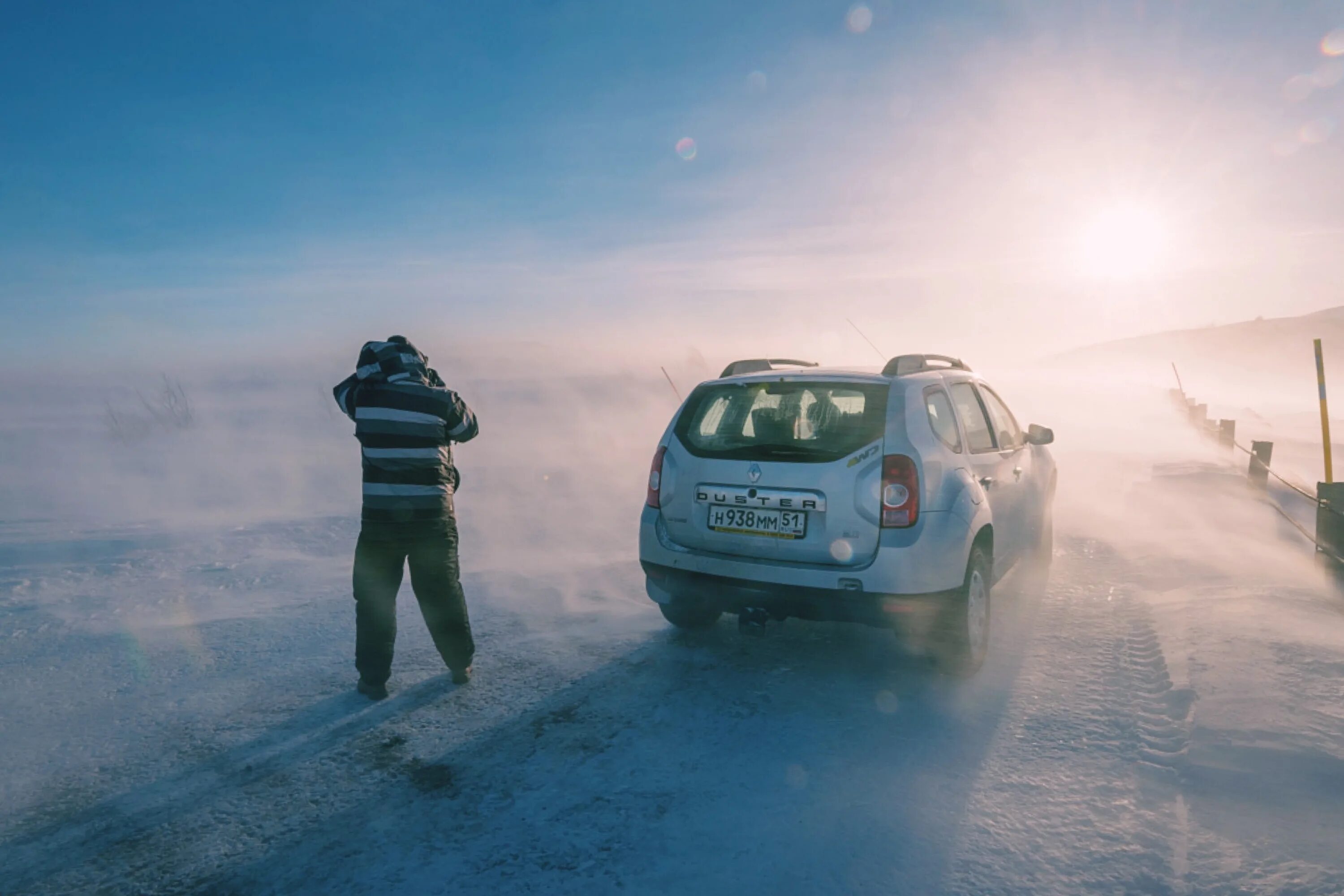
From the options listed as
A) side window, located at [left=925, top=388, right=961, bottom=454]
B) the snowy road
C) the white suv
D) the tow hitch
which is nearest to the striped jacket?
the snowy road

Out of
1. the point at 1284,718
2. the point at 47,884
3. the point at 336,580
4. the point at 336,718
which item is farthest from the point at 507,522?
the point at 1284,718

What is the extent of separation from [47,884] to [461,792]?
137 centimetres

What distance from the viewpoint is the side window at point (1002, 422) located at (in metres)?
5.67

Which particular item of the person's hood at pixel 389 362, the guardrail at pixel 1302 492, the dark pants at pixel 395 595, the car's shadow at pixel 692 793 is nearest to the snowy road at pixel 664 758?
the car's shadow at pixel 692 793

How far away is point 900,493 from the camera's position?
410 cm

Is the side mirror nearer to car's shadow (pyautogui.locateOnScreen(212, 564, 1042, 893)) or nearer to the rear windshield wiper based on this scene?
car's shadow (pyautogui.locateOnScreen(212, 564, 1042, 893))

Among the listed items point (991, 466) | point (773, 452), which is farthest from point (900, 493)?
→ point (991, 466)

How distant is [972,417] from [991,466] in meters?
0.39

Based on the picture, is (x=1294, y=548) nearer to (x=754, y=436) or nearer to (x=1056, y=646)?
(x=1056, y=646)

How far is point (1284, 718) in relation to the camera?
152 inches

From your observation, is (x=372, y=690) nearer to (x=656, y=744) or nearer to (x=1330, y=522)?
(x=656, y=744)

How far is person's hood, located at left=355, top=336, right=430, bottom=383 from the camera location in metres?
4.23

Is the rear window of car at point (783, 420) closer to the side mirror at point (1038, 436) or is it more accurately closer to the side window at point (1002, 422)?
the side window at point (1002, 422)

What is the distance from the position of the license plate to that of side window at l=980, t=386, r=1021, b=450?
2091 mm
